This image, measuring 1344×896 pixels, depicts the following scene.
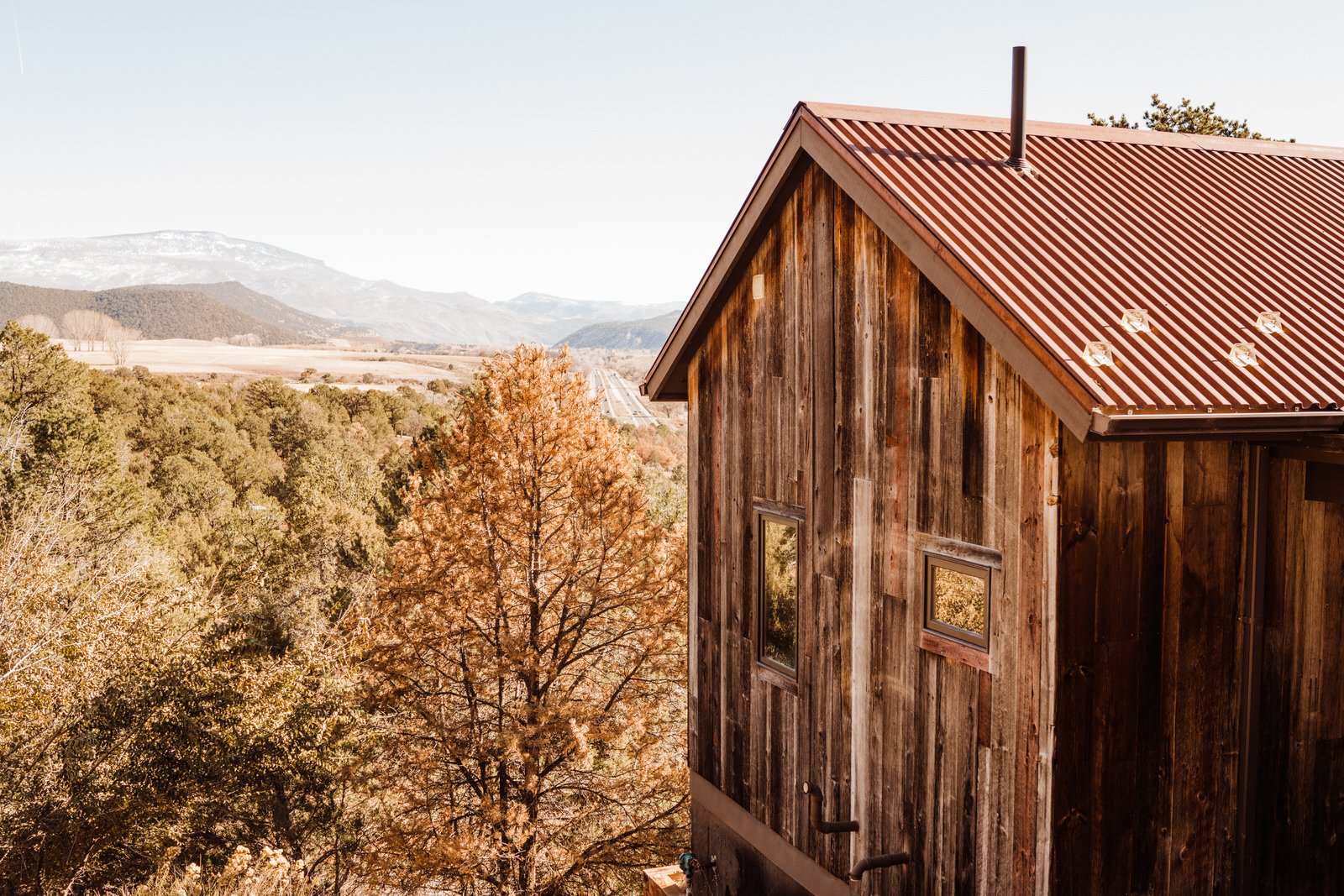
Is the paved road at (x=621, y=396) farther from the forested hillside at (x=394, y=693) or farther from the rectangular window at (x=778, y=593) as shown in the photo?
the rectangular window at (x=778, y=593)

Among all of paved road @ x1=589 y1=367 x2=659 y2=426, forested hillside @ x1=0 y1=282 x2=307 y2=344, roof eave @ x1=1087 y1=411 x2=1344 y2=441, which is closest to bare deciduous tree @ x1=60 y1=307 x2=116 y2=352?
forested hillside @ x1=0 y1=282 x2=307 y2=344

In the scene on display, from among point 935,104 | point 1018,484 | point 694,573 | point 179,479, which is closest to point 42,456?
point 179,479

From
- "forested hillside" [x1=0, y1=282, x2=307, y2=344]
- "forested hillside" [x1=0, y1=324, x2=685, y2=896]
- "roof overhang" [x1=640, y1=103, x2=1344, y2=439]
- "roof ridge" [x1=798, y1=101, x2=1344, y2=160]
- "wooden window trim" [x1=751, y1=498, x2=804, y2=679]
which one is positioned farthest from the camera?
"forested hillside" [x1=0, y1=282, x2=307, y2=344]

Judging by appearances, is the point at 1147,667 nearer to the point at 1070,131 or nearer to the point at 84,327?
the point at 1070,131

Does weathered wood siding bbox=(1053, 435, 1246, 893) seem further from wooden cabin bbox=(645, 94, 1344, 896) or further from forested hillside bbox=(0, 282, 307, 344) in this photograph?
forested hillside bbox=(0, 282, 307, 344)

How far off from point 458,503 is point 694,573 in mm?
6974

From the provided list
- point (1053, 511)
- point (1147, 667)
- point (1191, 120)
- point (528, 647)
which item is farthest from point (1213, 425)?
point (1191, 120)

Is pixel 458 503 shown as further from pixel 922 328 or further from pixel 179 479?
pixel 179 479

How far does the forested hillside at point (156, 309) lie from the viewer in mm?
141125

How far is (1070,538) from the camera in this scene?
5.07m

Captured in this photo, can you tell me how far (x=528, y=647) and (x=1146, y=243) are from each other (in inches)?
472

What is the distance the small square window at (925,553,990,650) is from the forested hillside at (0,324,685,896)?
31.2ft

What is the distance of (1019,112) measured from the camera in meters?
6.79

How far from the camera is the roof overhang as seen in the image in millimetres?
4637
